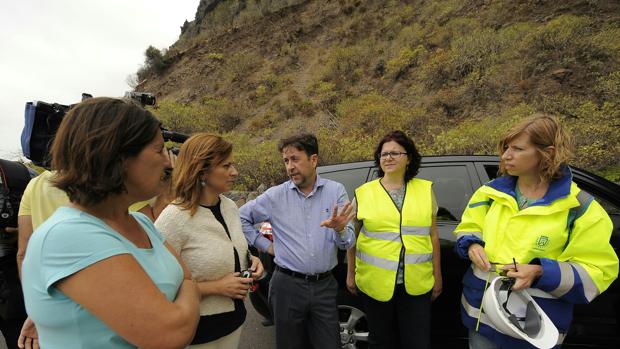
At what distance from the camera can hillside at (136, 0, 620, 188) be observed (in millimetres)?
9312

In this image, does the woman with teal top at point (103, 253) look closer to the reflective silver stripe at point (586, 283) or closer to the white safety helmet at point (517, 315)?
the white safety helmet at point (517, 315)

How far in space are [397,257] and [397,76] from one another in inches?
581

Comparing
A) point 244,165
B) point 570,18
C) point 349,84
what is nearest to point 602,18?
point 570,18

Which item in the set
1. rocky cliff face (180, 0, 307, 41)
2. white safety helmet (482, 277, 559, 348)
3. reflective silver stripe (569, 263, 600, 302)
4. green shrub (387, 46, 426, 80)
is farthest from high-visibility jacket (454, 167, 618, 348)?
rocky cliff face (180, 0, 307, 41)

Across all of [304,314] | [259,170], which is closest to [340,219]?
[304,314]

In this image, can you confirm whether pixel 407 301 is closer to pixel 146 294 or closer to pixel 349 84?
pixel 146 294

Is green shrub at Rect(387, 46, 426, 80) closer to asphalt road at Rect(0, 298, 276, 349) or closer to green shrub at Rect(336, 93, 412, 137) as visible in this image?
green shrub at Rect(336, 93, 412, 137)

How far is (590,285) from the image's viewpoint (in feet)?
5.04

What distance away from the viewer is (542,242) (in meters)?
1.61

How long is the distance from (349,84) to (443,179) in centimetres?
1499

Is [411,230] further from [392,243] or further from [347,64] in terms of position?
[347,64]

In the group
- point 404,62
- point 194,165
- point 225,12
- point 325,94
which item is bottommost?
point 194,165

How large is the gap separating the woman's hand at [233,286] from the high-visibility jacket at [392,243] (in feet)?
3.09

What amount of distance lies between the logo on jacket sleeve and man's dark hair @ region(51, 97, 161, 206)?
180cm
